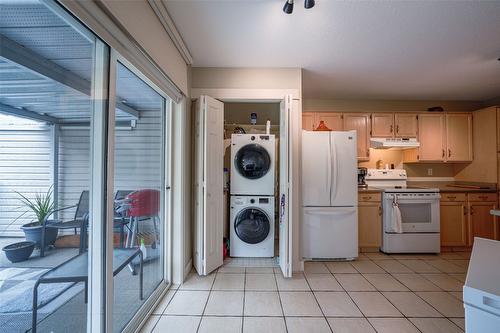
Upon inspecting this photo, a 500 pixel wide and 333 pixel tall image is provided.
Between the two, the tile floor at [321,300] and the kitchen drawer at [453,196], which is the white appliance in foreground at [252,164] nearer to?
the tile floor at [321,300]

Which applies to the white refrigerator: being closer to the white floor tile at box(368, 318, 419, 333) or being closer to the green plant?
the white floor tile at box(368, 318, 419, 333)

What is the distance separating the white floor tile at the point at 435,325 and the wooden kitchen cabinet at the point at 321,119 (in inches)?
105

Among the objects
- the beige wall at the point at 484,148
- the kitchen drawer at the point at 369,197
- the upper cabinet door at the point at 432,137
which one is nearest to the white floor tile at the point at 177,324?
the kitchen drawer at the point at 369,197

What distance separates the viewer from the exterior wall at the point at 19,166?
3.02ft

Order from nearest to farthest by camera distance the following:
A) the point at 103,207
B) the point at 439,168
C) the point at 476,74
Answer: the point at 103,207 < the point at 476,74 < the point at 439,168

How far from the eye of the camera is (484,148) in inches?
143

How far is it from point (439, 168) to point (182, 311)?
15.3 ft

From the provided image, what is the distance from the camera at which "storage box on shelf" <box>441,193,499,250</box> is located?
346cm

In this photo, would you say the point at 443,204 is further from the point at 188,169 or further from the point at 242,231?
the point at 188,169

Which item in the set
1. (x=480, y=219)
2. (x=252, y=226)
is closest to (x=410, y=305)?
(x=252, y=226)

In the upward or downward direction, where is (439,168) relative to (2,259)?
upward

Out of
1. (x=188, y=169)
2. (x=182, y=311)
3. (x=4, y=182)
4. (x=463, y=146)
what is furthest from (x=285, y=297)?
(x=463, y=146)

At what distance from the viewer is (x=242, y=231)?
122 inches

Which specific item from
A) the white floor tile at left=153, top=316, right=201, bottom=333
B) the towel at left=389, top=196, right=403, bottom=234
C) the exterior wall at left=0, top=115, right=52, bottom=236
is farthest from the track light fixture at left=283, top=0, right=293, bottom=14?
the towel at left=389, top=196, right=403, bottom=234
